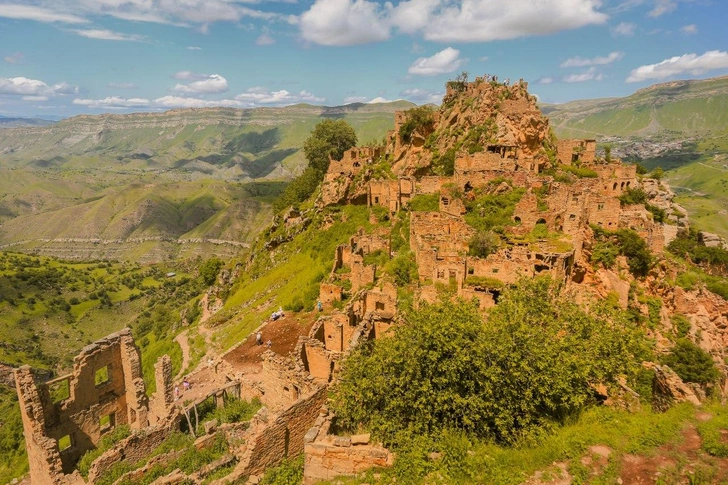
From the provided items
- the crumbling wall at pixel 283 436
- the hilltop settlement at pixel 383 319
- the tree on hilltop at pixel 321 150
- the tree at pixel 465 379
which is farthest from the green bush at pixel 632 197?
the tree on hilltop at pixel 321 150

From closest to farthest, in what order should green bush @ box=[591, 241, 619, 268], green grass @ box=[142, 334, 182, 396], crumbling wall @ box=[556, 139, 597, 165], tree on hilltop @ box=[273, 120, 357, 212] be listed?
green bush @ box=[591, 241, 619, 268], green grass @ box=[142, 334, 182, 396], crumbling wall @ box=[556, 139, 597, 165], tree on hilltop @ box=[273, 120, 357, 212]

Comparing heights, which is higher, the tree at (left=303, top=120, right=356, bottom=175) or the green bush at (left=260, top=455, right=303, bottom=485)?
the tree at (left=303, top=120, right=356, bottom=175)

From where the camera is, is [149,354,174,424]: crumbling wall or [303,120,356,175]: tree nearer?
[149,354,174,424]: crumbling wall

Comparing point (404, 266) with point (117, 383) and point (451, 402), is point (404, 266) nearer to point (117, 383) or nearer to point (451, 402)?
point (451, 402)

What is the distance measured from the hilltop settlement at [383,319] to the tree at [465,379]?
0.97 metres

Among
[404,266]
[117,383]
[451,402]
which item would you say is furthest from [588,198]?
[117,383]

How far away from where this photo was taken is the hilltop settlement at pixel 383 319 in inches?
579

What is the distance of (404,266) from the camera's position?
87.1 ft

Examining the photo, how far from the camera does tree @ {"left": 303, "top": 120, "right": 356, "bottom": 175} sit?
77.1m

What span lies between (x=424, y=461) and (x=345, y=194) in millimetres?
43585

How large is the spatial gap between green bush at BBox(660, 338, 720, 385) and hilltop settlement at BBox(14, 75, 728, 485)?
87cm

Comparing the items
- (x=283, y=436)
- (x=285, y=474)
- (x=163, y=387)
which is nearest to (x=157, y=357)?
(x=163, y=387)

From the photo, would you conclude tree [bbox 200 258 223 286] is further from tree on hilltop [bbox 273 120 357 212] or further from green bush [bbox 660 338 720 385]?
green bush [bbox 660 338 720 385]

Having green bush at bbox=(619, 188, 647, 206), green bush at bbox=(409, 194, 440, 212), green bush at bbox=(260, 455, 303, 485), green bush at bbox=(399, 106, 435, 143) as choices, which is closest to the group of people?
green bush at bbox=(260, 455, 303, 485)
